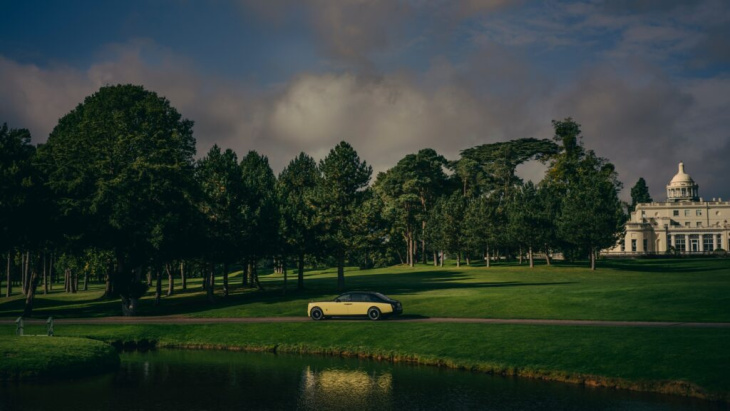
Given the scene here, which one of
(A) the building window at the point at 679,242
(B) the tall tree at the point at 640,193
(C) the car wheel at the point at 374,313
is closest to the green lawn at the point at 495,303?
(C) the car wheel at the point at 374,313

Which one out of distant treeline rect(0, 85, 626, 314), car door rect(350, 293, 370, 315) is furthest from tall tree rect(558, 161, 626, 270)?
car door rect(350, 293, 370, 315)

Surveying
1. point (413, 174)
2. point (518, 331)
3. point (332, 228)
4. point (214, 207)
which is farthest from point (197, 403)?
point (413, 174)

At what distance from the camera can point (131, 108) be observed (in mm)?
61469

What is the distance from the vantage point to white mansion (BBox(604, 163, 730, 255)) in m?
138

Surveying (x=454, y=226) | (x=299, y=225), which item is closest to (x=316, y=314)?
(x=299, y=225)

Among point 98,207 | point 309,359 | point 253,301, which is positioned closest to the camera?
point 309,359

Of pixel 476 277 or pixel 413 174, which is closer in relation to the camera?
pixel 476 277

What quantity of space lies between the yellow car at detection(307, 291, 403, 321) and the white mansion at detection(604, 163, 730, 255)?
343 feet

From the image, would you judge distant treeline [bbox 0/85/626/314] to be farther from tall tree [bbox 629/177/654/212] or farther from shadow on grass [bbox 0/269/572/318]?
tall tree [bbox 629/177/654/212]

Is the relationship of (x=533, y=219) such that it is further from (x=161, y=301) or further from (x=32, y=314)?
(x=32, y=314)

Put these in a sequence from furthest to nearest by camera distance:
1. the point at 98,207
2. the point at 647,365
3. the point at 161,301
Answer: the point at 161,301 < the point at 98,207 < the point at 647,365

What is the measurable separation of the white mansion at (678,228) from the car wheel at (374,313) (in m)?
105

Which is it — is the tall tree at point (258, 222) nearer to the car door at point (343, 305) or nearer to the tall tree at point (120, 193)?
the tall tree at point (120, 193)

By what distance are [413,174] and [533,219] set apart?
3107cm
